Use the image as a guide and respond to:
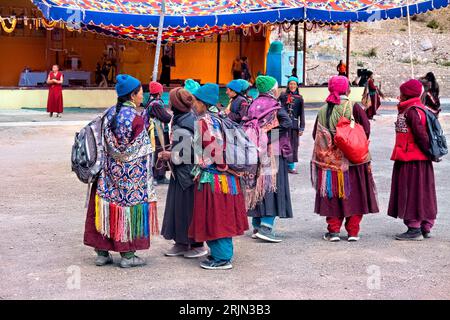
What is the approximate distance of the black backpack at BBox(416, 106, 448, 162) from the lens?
7734mm

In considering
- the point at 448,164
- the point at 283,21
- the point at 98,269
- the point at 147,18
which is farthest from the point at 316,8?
the point at 98,269

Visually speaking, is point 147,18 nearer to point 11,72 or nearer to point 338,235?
point 11,72

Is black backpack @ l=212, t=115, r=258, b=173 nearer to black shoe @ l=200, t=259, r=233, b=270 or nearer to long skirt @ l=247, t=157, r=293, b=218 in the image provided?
black shoe @ l=200, t=259, r=233, b=270

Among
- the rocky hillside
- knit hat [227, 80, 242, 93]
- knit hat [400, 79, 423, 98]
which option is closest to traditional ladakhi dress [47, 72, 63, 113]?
knit hat [227, 80, 242, 93]

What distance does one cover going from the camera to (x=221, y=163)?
655cm

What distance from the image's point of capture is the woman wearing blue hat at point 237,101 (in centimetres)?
934

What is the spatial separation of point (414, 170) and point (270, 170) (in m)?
1.36

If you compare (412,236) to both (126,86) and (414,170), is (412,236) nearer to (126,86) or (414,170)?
(414,170)

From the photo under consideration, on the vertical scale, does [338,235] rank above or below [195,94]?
below

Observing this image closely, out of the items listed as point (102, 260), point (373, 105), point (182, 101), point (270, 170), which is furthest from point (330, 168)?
point (373, 105)

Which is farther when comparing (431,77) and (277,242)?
(431,77)

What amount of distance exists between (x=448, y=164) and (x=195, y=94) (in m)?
7.31
